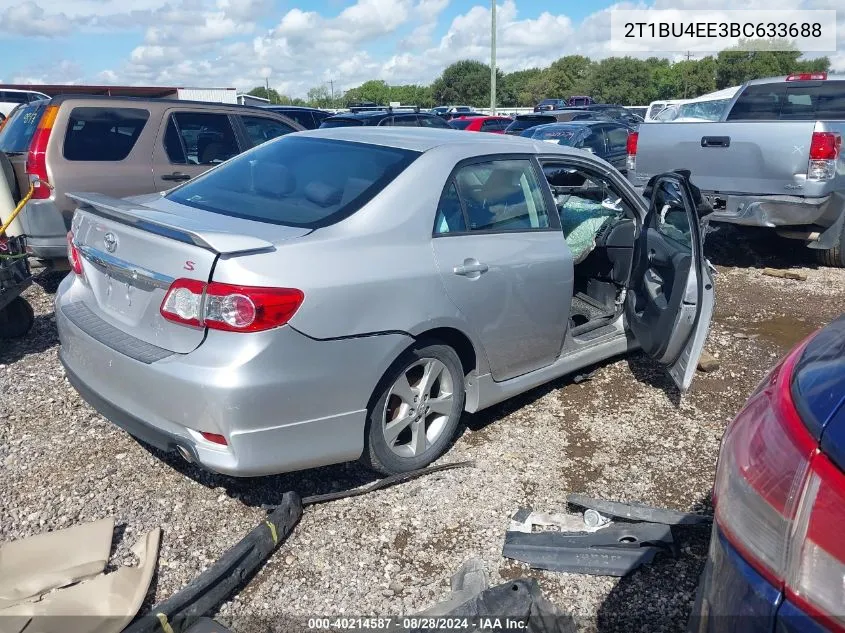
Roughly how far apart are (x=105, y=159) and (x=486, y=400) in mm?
4262

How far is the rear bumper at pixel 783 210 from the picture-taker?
6.87 metres

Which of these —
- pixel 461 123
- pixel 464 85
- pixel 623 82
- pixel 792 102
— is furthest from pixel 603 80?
pixel 792 102

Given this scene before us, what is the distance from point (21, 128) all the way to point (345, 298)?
537 cm

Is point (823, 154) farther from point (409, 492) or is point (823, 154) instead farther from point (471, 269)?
point (409, 492)

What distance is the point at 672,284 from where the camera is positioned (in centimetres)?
405

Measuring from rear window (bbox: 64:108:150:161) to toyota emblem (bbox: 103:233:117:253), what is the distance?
10.9 feet

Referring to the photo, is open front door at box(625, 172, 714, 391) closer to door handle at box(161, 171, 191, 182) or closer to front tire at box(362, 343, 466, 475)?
front tire at box(362, 343, 466, 475)

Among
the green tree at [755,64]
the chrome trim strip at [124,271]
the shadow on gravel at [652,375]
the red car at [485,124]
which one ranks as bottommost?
the shadow on gravel at [652,375]

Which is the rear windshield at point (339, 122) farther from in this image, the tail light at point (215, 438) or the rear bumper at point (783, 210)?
the tail light at point (215, 438)

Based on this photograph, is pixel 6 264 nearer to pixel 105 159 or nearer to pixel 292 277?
pixel 105 159

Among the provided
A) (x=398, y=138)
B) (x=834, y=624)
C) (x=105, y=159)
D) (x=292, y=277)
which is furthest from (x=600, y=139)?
(x=834, y=624)

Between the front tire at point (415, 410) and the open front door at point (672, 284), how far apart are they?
122cm

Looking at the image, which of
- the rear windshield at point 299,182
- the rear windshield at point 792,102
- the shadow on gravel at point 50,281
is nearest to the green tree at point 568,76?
the rear windshield at point 792,102

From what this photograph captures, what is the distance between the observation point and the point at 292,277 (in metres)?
2.71
